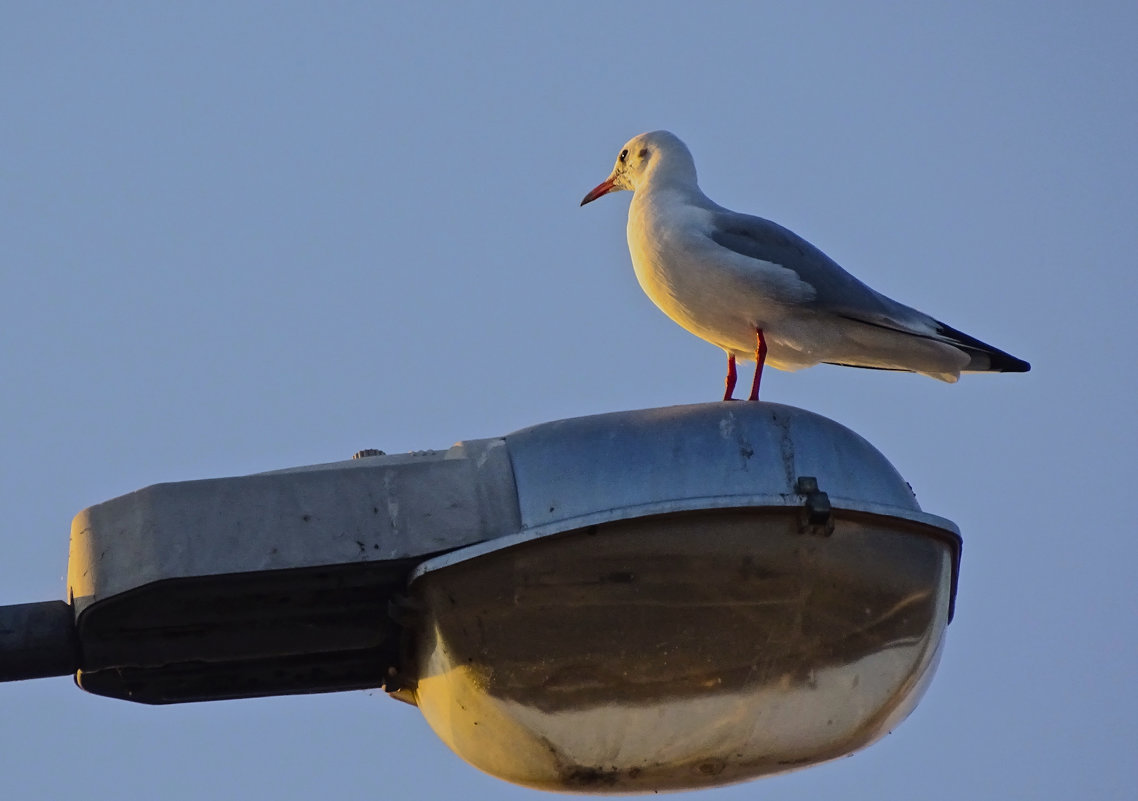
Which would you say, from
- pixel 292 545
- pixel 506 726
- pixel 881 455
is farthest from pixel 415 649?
pixel 881 455

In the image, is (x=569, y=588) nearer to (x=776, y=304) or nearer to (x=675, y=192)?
(x=776, y=304)

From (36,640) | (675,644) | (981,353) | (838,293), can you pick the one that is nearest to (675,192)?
(838,293)

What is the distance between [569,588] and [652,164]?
4151mm

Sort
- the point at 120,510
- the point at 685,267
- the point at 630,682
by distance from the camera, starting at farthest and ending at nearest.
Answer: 1. the point at 685,267
2. the point at 630,682
3. the point at 120,510

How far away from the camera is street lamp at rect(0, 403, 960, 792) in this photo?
2.82m

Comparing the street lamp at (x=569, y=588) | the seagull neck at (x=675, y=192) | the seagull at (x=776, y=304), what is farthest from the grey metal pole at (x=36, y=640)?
the seagull neck at (x=675, y=192)

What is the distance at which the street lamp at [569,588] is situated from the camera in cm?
282

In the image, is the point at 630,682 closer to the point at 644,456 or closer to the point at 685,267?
the point at 644,456

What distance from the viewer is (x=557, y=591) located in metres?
2.95

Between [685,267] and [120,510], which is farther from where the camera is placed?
[685,267]

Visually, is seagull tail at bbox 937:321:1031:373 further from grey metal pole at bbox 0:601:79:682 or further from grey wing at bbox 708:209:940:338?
grey metal pole at bbox 0:601:79:682

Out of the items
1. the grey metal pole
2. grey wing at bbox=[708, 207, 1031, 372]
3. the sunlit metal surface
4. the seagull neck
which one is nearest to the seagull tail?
grey wing at bbox=[708, 207, 1031, 372]

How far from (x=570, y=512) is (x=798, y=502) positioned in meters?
0.38

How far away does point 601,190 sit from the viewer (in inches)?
308
